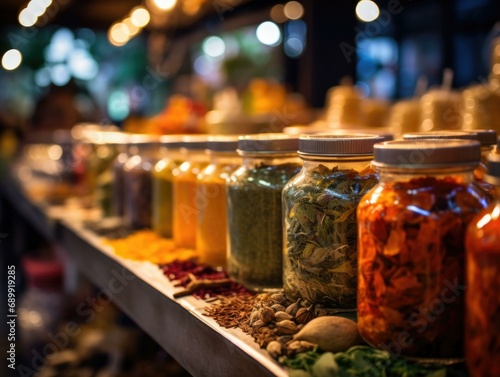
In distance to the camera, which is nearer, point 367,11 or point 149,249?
point 149,249

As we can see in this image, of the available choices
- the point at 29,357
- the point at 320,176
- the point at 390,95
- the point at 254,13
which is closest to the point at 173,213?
the point at 320,176

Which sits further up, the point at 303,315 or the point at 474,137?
the point at 474,137

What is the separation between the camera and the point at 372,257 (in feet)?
2.57

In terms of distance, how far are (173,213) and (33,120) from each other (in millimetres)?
4570

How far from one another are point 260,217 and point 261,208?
17 millimetres

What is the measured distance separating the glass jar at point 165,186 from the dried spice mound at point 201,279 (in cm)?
28

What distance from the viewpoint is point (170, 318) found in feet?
3.77

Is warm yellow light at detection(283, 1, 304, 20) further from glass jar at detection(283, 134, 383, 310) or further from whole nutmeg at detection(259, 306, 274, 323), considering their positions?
whole nutmeg at detection(259, 306, 274, 323)

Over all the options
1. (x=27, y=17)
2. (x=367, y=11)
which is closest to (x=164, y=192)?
(x=367, y=11)

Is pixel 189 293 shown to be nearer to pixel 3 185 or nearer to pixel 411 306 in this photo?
pixel 411 306

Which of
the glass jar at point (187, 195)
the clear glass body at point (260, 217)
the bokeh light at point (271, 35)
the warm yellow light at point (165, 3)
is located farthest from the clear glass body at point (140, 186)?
the bokeh light at point (271, 35)

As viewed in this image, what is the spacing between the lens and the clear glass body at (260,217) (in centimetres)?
112

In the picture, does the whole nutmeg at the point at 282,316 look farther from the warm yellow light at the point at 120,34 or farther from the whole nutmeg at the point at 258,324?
the warm yellow light at the point at 120,34

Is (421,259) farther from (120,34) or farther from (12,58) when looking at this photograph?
(12,58)
